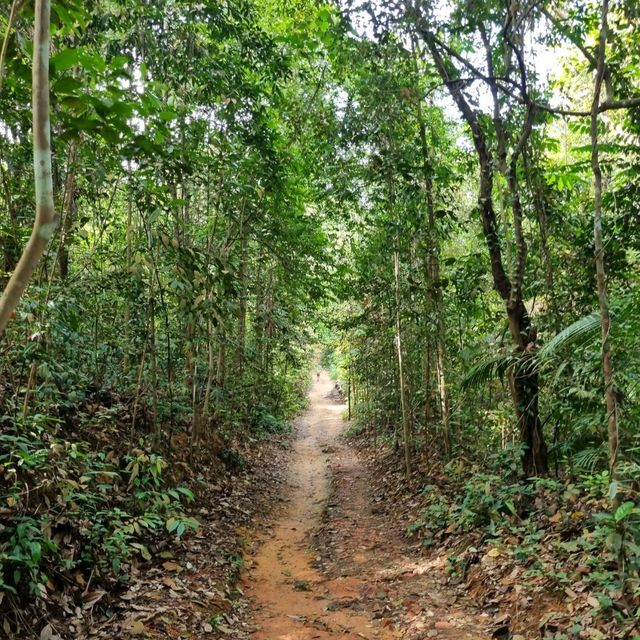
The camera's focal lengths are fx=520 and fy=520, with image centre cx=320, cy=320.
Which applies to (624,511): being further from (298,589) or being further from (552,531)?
(298,589)

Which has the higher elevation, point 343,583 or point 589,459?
point 589,459

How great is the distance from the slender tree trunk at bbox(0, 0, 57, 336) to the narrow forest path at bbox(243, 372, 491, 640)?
4268mm

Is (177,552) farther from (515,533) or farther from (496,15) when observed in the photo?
(496,15)

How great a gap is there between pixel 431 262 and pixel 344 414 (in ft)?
64.7

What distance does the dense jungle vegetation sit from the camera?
4012 millimetres

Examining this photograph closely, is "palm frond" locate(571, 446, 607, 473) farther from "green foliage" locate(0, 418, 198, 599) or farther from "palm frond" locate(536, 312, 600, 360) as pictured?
"green foliage" locate(0, 418, 198, 599)

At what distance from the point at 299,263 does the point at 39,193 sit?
33.0ft

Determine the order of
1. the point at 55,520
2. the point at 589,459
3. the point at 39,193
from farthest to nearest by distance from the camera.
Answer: the point at 589,459 → the point at 55,520 → the point at 39,193

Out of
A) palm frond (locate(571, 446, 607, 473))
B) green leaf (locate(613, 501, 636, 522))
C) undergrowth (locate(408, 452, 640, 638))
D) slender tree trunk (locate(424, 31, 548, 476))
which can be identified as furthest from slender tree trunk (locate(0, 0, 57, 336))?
slender tree trunk (locate(424, 31, 548, 476))

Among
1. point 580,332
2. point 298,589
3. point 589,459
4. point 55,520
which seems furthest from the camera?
point 298,589

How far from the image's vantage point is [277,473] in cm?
1262

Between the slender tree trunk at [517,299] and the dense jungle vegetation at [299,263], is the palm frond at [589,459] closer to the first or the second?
the dense jungle vegetation at [299,263]

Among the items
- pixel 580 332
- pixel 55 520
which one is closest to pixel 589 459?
pixel 580 332

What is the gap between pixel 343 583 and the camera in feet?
19.9
